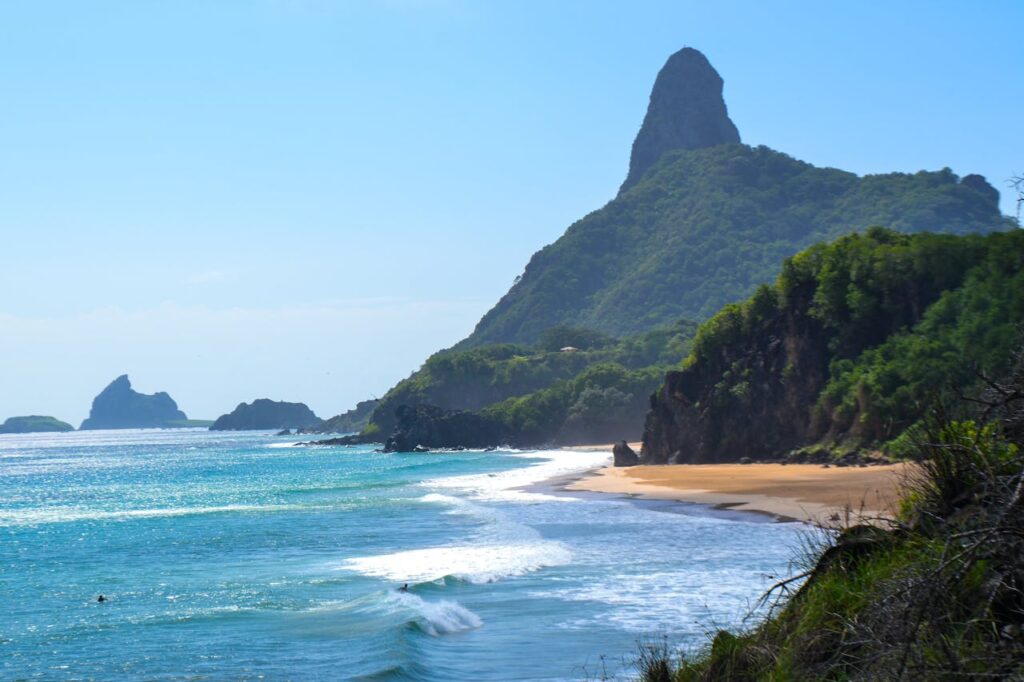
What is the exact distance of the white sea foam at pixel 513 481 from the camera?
51938 millimetres

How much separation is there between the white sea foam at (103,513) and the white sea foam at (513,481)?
34.7ft

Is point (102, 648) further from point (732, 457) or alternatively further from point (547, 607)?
point (732, 457)

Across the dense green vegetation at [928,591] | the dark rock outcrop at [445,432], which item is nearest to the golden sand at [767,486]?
the dense green vegetation at [928,591]

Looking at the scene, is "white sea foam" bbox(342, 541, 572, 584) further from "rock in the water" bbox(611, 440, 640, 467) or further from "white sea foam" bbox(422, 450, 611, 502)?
"rock in the water" bbox(611, 440, 640, 467)

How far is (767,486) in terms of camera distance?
46219 millimetres

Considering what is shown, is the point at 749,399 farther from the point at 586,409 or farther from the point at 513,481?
the point at 586,409

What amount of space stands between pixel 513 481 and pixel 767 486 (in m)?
21.5

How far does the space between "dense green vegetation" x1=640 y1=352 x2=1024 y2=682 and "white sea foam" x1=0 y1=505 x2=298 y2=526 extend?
146 feet

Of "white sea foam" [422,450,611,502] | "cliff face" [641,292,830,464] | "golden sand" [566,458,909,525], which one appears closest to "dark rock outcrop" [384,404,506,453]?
"white sea foam" [422,450,611,502]

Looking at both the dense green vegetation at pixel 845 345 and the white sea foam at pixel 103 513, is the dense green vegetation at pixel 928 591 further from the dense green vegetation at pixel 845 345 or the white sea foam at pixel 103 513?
the white sea foam at pixel 103 513

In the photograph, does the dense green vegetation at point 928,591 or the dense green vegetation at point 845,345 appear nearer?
the dense green vegetation at point 928,591

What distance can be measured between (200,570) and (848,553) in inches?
995

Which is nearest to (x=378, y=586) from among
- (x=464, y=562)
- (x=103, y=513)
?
(x=464, y=562)

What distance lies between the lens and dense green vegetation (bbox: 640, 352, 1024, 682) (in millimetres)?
5926
